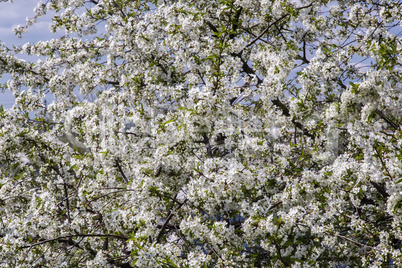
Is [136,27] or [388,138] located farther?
[136,27]

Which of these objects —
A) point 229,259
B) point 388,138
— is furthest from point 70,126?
point 388,138

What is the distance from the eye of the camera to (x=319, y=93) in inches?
226

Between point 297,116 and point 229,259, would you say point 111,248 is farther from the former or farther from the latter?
→ point 297,116

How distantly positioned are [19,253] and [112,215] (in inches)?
59.9

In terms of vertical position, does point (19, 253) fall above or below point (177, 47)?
below

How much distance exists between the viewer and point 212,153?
6.15m

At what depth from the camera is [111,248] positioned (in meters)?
6.48

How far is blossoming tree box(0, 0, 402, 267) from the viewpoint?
430 cm

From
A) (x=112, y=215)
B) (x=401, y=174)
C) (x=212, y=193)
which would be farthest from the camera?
(x=112, y=215)

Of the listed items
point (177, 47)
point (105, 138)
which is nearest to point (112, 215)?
point (105, 138)

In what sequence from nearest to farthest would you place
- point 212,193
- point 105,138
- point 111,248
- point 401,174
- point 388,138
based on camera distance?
point 401,174 → point 212,193 → point 388,138 → point 105,138 → point 111,248

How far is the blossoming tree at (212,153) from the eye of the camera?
Result: 4301 millimetres

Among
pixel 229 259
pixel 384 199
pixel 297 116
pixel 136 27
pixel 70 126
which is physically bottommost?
pixel 229 259

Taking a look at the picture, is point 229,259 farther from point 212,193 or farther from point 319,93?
point 319,93
